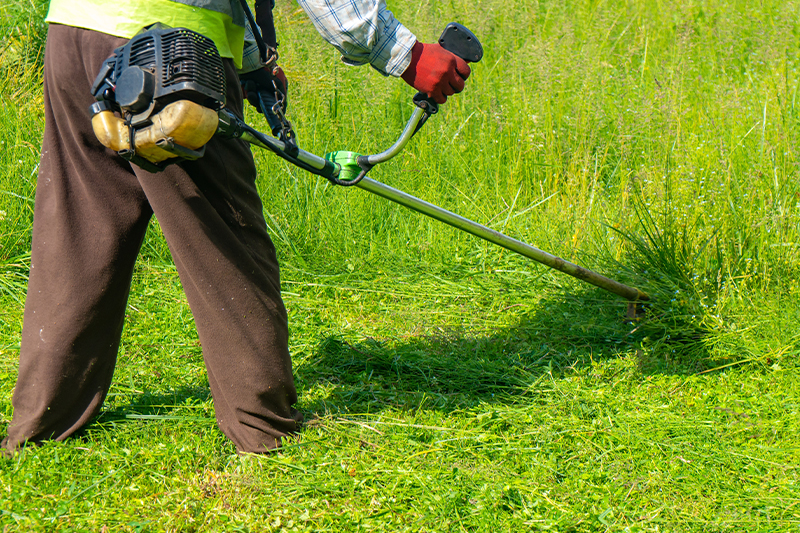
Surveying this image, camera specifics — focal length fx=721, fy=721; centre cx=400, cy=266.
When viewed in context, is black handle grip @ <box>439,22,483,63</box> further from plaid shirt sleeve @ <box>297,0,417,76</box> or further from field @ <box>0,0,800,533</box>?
field @ <box>0,0,800,533</box>

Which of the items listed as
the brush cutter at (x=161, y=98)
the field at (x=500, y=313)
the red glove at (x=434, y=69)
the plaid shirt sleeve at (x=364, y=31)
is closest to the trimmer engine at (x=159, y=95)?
the brush cutter at (x=161, y=98)

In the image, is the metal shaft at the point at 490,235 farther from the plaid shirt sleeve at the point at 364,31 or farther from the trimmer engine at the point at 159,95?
the trimmer engine at the point at 159,95

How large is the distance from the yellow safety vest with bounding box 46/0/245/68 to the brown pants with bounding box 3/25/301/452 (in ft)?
0.17

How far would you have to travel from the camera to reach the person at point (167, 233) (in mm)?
2016

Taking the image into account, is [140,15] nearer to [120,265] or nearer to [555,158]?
[120,265]

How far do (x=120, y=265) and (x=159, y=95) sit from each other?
0.69 metres

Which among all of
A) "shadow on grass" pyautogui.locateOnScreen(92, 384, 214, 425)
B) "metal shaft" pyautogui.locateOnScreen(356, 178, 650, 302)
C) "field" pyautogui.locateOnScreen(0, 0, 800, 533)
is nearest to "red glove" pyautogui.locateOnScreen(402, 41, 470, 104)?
"metal shaft" pyautogui.locateOnScreen(356, 178, 650, 302)

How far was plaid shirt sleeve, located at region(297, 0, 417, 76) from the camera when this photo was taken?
2006 mm

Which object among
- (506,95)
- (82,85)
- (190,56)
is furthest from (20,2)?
(190,56)

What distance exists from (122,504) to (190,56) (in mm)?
1286

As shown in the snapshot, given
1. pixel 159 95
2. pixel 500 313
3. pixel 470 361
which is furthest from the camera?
pixel 500 313

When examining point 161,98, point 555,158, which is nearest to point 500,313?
point 555,158

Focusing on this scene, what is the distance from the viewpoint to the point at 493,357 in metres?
3.14

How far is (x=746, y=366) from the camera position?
2922 mm
